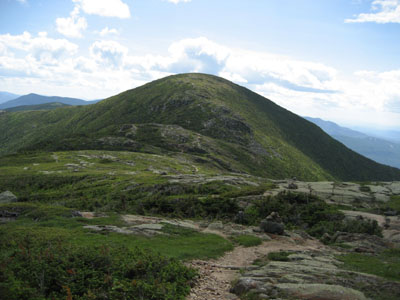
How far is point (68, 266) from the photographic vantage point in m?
13.4

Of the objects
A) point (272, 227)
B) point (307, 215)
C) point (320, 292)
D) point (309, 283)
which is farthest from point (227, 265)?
point (307, 215)

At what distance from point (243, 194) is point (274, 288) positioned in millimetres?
29711

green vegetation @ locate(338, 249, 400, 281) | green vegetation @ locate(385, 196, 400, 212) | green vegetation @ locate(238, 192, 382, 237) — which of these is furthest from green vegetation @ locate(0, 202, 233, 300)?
green vegetation @ locate(385, 196, 400, 212)

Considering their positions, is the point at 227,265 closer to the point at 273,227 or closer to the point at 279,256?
the point at 279,256

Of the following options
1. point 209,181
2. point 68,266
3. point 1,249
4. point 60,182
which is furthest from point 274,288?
point 60,182

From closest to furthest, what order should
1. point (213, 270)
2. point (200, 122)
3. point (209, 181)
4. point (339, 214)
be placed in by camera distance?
→ point (213, 270)
point (339, 214)
point (209, 181)
point (200, 122)

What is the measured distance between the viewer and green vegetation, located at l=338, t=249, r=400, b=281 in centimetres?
1736

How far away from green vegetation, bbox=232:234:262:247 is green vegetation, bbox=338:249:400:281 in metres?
7.86

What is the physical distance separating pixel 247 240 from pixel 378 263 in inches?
445

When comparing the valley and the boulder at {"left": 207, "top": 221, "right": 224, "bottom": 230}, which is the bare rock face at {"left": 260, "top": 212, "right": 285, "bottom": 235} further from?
the boulder at {"left": 207, "top": 221, "right": 224, "bottom": 230}

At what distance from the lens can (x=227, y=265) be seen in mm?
19891

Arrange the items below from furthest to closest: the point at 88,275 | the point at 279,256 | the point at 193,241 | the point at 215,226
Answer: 1. the point at 215,226
2. the point at 193,241
3. the point at 279,256
4. the point at 88,275

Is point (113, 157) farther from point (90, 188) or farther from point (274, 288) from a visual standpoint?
point (274, 288)

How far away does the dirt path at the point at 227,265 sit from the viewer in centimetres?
1491
